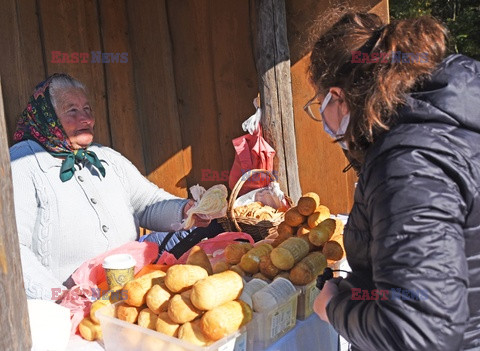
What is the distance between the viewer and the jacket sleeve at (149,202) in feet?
10.5

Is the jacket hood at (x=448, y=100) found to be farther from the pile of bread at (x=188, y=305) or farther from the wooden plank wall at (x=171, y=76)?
the wooden plank wall at (x=171, y=76)

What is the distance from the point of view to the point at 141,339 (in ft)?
5.79

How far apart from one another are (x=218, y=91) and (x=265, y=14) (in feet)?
2.73

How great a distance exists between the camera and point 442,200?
3.76 feet

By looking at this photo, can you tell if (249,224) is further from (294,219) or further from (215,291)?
(215,291)

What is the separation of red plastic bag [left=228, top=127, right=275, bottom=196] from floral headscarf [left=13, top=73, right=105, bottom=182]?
1.36 meters

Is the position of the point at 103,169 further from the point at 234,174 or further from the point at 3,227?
the point at 3,227

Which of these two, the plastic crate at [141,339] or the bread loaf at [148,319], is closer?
the plastic crate at [141,339]

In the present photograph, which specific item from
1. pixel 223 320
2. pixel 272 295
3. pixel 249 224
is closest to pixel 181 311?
pixel 223 320

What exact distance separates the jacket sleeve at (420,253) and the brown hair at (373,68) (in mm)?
151

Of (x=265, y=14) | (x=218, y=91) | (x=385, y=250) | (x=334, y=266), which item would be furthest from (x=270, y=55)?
(x=385, y=250)

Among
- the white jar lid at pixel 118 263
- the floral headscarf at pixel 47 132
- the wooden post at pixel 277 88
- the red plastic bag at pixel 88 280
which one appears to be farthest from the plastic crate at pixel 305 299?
the wooden post at pixel 277 88

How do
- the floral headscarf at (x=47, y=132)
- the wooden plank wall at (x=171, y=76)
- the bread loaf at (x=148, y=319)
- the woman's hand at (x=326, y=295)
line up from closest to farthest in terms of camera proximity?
the woman's hand at (x=326, y=295), the bread loaf at (x=148, y=319), the floral headscarf at (x=47, y=132), the wooden plank wall at (x=171, y=76)

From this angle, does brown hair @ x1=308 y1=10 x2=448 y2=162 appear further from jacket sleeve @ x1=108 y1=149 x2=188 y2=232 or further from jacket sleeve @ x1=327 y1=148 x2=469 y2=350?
jacket sleeve @ x1=108 y1=149 x2=188 y2=232
